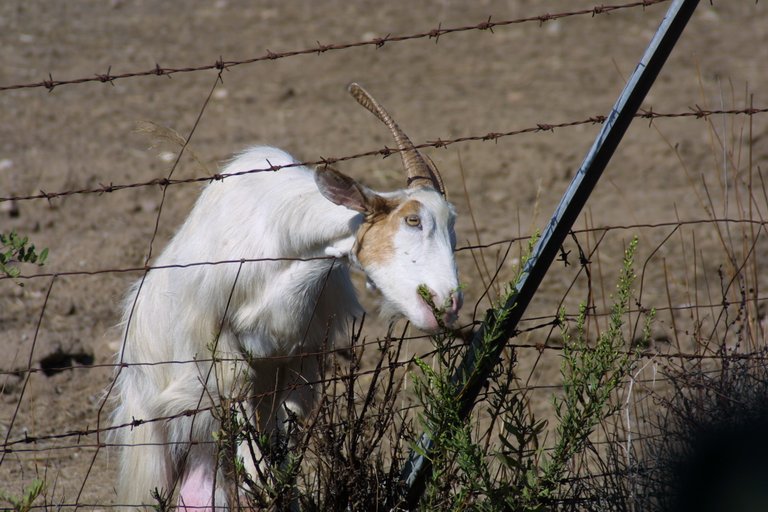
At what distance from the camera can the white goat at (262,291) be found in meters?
3.36

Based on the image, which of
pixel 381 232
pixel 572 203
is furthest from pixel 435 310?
pixel 572 203

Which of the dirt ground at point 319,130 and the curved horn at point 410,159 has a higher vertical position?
the curved horn at point 410,159

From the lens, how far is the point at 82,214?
7.81 metres

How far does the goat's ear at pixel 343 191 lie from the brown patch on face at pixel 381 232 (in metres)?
0.06

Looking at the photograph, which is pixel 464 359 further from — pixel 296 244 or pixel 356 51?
pixel 356 51

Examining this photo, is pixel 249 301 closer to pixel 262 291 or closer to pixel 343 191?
pixel 262 291

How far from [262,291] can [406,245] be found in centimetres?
69

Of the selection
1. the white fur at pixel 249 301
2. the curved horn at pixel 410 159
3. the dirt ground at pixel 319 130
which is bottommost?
the dirt ground at pixel 319 130

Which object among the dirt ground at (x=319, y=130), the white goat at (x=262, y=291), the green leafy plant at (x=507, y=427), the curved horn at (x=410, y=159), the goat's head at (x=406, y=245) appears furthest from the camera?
the dirt ground at (x=319, y=130)

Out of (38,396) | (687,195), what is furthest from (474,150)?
(38,396)

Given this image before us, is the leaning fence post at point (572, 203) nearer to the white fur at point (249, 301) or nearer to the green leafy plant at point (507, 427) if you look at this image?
the green leafy plant at point (507, 427)

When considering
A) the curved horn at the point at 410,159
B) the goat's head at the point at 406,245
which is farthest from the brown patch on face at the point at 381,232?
the curved horn at the point at 410,159

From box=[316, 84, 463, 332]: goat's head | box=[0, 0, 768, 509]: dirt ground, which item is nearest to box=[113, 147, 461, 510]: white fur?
box=[316, 84, 463, 332]: goat's head

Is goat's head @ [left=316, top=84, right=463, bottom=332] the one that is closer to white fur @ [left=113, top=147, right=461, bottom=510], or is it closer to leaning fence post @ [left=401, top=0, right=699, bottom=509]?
white fur @ [left=113, top=147, right=461, bottom=510]
